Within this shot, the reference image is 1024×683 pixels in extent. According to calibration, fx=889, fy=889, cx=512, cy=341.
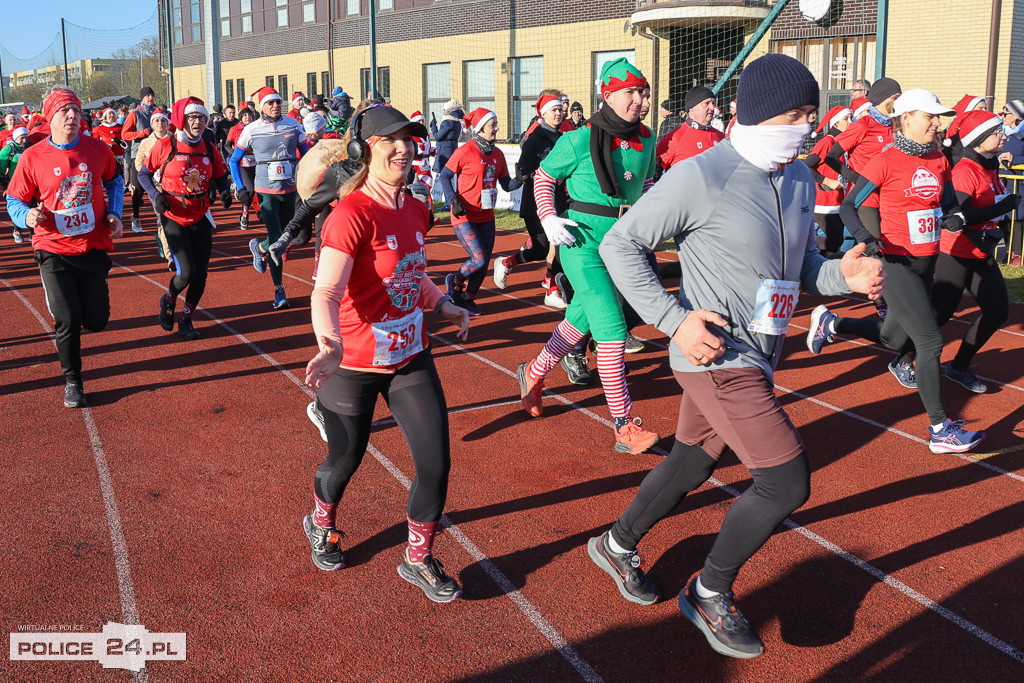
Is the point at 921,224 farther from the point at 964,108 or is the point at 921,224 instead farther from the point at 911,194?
the point at 964,108

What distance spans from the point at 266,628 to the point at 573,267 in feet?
9.94

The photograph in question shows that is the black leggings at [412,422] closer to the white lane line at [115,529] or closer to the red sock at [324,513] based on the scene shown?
the red sock at [324,513]

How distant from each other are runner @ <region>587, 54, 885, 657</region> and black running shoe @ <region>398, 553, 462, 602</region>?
1.24 m

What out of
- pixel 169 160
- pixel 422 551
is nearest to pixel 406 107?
pixel 169 160

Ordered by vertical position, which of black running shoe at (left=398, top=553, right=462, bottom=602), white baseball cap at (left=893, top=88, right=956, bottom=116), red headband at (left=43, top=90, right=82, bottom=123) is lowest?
black running shoe at (left=398, top=553, right=462, bottom=602)

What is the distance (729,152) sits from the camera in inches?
128

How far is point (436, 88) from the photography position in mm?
28938

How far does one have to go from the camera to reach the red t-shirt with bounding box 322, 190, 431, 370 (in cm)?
364

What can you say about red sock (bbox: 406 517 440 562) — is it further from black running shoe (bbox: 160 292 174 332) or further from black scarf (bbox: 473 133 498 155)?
black scarf (bbox: 473 133 498 155)

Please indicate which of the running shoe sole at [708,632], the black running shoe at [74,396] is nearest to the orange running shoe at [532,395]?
the running shoe sole at [708,632]

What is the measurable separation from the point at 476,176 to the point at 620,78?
14.5 feet

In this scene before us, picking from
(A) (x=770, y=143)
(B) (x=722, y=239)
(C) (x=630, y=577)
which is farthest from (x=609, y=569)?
(A) (x=770, y=143)

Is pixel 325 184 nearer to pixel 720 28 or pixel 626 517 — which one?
pixel 626 517

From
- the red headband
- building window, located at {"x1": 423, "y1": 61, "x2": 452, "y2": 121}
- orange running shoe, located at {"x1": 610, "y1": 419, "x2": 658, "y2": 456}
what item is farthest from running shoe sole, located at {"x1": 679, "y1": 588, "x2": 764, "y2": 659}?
building window, located at {"x1": 423, "y1": 61, "x2": 452, "y2": 121}
